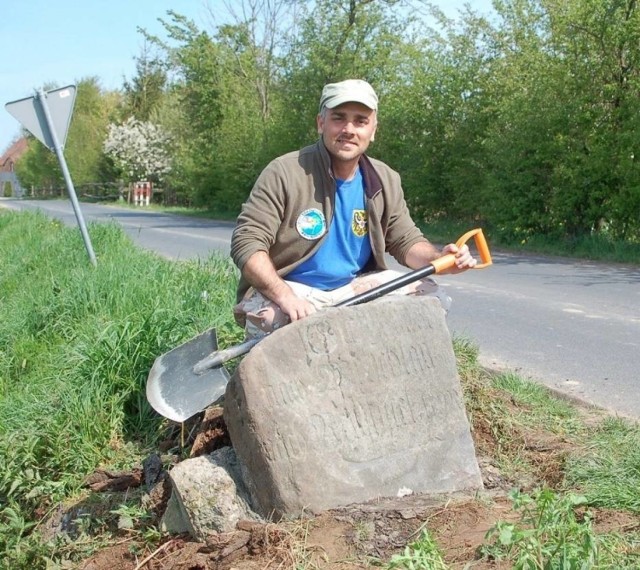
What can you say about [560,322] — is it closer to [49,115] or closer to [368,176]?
[368,176]

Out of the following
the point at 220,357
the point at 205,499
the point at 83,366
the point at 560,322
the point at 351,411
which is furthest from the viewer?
the point at 560,322

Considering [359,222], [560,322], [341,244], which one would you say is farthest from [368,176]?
[560,322]

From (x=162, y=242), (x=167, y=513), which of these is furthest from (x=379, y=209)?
(x=162, y=242)

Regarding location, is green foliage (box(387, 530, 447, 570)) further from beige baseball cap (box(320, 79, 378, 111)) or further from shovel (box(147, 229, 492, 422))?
beige baseball cap (box(320, 79, 378, 111))

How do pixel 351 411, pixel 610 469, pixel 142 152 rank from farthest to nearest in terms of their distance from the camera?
1. pixel 142 152
2. pixel 610 469
3. pixel 351 411

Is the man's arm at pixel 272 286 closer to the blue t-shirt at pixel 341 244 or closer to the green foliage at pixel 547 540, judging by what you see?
the blue t-shirt at pixel 341 244

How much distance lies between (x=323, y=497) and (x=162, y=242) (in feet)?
47.0

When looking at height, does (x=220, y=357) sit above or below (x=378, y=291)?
below

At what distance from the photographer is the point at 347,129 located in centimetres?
368

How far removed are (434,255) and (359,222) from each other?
386mm

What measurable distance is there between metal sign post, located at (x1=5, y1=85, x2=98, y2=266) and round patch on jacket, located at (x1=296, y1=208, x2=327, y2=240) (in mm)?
5585

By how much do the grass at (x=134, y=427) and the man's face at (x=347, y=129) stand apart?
4.61 feet

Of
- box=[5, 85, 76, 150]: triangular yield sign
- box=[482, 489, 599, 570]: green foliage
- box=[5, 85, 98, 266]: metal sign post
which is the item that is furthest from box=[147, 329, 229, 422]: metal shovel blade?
box=[5, 85, 76, 150]: triangular yield sign

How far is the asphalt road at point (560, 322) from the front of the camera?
553cm
